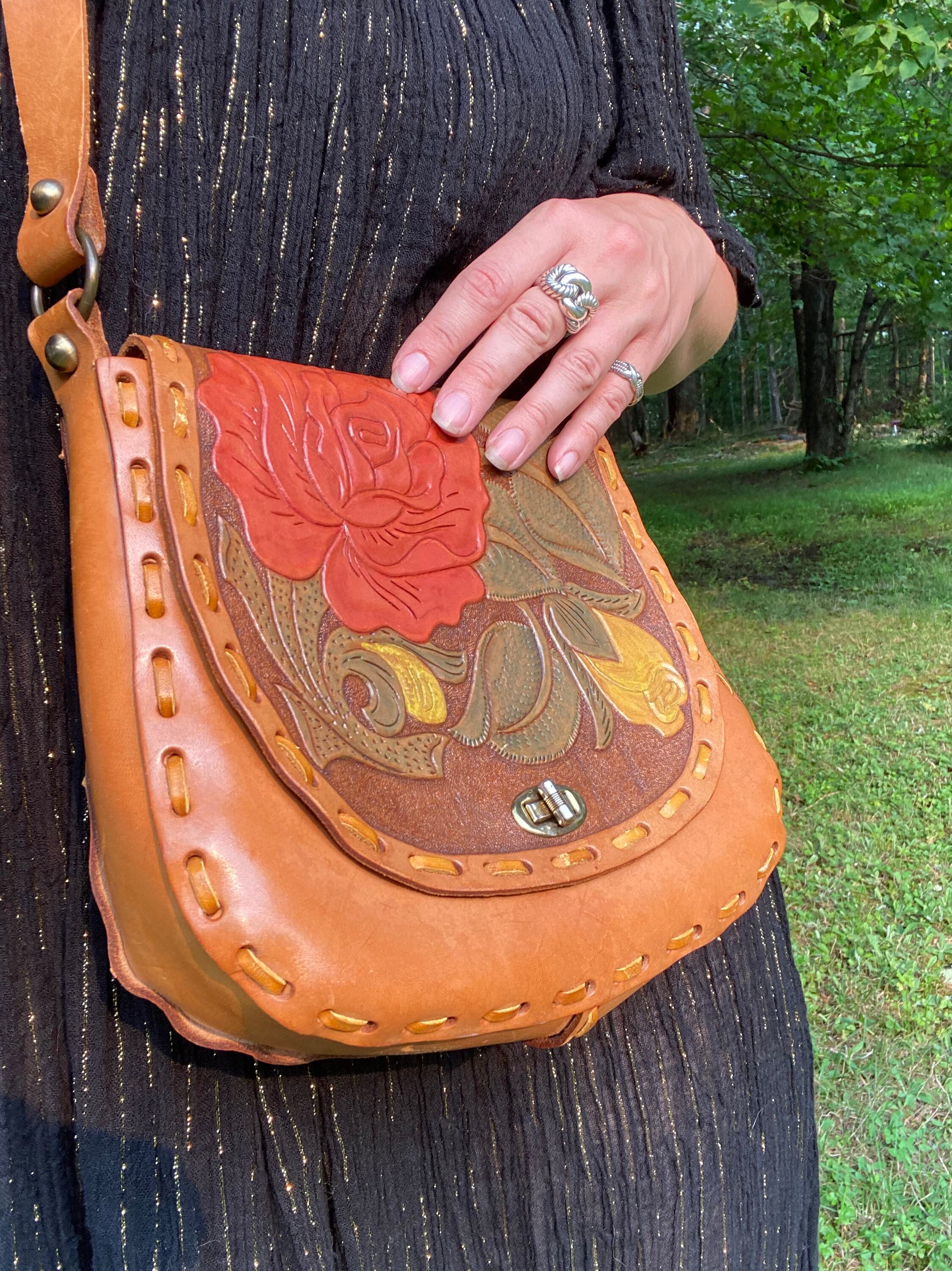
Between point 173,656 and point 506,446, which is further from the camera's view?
point 506,446

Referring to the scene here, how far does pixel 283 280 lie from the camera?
0.74m

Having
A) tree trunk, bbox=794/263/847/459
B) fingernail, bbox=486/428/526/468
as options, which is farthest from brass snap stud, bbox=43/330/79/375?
tree trunk, bbox=794/263/847/459

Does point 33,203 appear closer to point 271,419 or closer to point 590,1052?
point 271,419

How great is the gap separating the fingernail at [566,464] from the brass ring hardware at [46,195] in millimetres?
460

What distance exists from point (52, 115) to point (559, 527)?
0.51 meters

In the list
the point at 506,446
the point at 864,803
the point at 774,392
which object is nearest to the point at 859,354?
the point at 864,803

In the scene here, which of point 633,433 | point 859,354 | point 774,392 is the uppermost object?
point 859,354

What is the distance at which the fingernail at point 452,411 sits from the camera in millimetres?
807

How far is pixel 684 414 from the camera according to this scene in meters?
19.2

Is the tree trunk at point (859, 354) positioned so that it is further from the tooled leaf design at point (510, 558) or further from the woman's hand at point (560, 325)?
the tooled leaf design at point (510, 558)

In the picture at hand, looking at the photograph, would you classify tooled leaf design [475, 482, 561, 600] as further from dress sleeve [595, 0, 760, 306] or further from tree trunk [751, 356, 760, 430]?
tree trunk [751, 356, 760, 430]

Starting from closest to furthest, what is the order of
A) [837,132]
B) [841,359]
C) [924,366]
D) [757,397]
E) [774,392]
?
1. [837,132]
2. [924,366]
3. [841,359]
4. [774,392]
5. [757,397]

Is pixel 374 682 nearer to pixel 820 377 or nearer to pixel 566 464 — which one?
pixel 566 464

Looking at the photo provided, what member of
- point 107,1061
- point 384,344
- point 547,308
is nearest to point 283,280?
point 384,344
